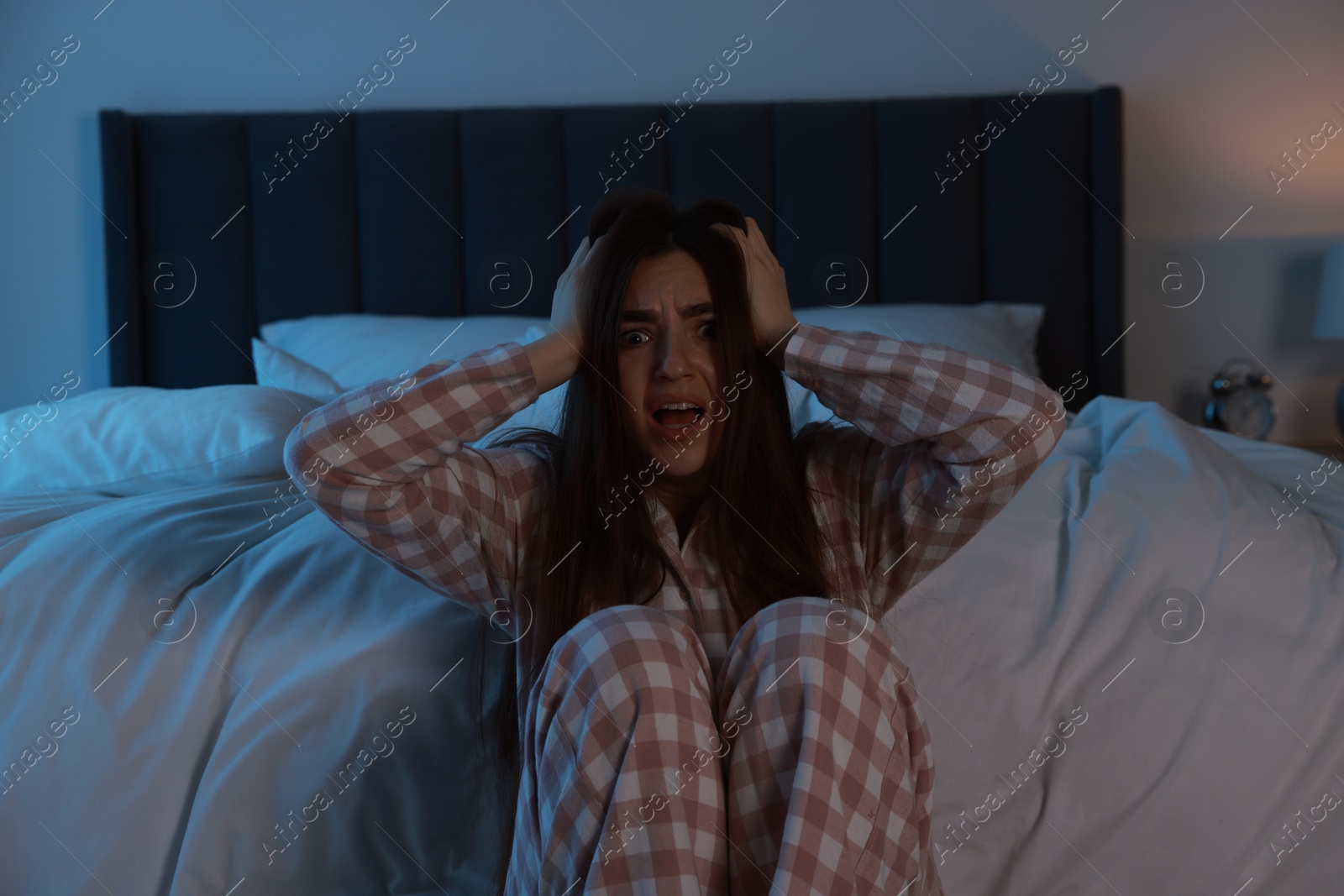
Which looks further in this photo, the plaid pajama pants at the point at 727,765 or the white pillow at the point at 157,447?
the white pillow at the point at 157,447

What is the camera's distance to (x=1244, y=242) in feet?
8.40

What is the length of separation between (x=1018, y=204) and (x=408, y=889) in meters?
1.99

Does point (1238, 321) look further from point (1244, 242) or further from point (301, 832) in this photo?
point (301, 832)

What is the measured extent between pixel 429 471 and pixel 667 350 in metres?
0.27

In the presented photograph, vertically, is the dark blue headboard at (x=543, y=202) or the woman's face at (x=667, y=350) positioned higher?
the dark blue headboard at (x=543, y=202)

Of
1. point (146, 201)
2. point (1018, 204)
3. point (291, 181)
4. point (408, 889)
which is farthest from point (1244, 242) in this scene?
point (146, 201)

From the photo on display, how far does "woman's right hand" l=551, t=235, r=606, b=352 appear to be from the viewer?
109 centimetres

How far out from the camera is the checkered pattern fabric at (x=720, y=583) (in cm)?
82

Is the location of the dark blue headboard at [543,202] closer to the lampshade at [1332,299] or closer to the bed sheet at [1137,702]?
the lampshade at [1332,299]

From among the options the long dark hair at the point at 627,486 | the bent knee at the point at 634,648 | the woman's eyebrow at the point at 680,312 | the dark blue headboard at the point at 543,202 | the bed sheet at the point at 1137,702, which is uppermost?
the dark blue headboard at the point at 543,202

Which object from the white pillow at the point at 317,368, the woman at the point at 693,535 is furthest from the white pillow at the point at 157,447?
the woman at the point at 693,535

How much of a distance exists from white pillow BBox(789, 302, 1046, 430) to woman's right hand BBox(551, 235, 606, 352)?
1008 mm

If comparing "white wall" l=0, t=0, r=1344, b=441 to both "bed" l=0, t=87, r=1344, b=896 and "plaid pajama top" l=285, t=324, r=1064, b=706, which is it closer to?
"bed" l=0, t=87, r=1344, b=896

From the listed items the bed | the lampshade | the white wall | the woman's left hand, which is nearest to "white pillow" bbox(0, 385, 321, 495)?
the bed
